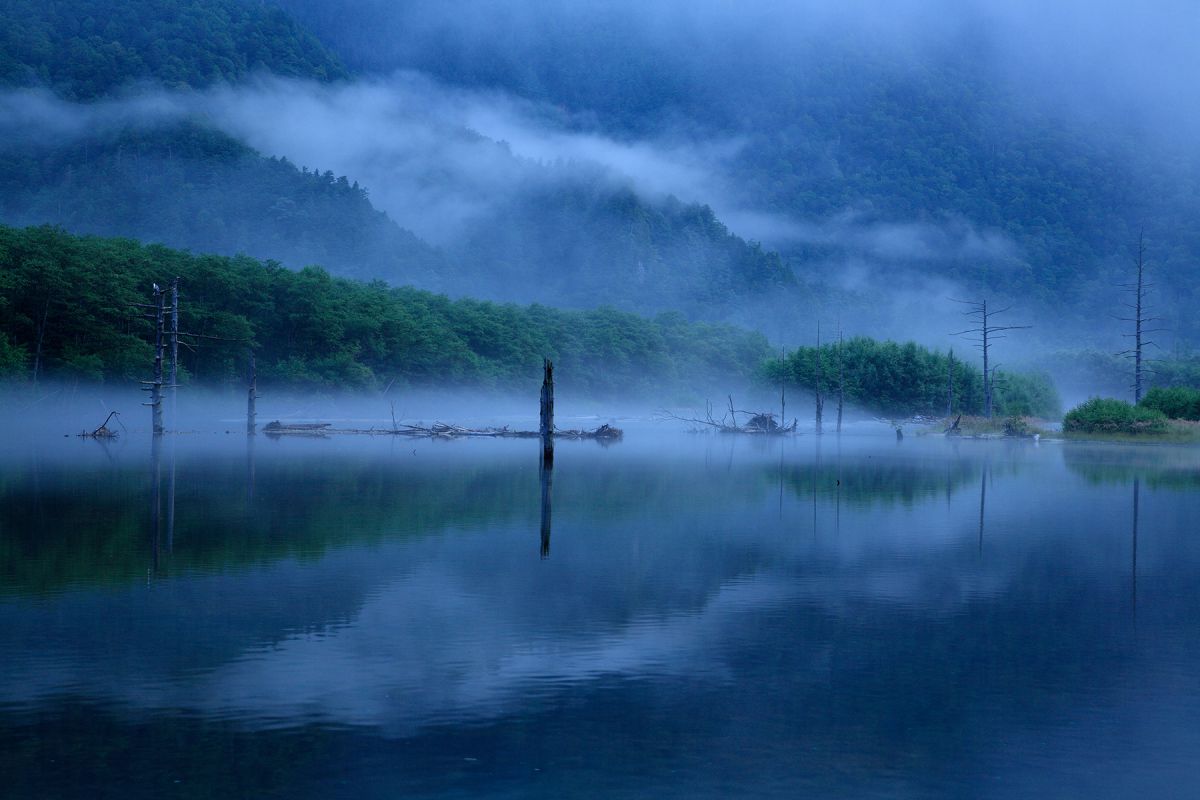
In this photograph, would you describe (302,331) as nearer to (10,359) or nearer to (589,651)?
(10,359)

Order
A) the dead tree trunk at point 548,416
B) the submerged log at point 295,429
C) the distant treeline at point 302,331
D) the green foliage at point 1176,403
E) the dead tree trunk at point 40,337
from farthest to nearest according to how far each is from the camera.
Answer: the distant treeline at point 302,331 < the dead tree trunk at point 40,337 < the submerged log at point 295,429 < the green foliage at point 1176,403 < the dead tree trunk at point 548,416

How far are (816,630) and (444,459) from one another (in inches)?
1319

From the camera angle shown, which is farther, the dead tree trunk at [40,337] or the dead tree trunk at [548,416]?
the dead tree trunk at [40,337]

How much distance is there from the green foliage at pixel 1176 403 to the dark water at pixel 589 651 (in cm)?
4823

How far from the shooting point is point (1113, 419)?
2653 inches

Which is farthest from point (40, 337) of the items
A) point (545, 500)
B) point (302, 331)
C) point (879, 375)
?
point (879, 375)

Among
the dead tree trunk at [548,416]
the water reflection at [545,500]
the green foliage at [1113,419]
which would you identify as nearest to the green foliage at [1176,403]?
the green foliage at [1113,419]

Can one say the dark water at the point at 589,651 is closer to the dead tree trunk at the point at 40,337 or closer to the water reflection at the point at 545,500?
the water reflection at the point at 545,500

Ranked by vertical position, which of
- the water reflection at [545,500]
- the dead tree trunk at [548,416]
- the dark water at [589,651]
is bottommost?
the dark water at [589,651]

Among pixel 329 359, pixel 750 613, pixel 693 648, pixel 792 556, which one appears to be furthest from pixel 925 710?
pixel 329 359

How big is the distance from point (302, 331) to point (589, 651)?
105 m

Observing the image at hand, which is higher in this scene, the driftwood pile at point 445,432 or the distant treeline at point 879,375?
the distant treeline at point 879,375

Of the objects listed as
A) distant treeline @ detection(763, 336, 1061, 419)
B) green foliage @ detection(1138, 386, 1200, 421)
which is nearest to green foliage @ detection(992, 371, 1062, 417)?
distant treeline @ detection(763, 336, 1061, 419)

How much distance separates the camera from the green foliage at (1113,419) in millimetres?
64750
